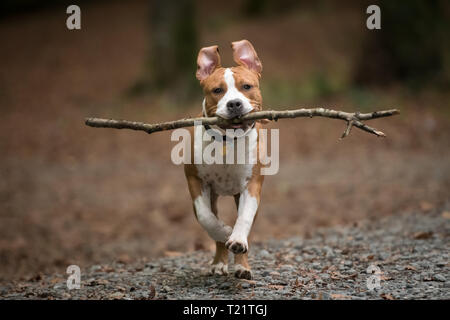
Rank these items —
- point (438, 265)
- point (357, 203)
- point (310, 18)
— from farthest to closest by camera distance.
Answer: point (310, 18), point (357, 203), point (438, 265)

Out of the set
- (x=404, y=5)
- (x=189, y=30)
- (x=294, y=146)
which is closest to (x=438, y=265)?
(x=294, y=146)

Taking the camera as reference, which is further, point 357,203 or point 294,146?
point 294,146

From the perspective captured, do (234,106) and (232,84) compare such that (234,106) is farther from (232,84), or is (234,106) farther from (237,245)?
(237,245)

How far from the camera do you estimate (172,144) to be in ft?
44.3

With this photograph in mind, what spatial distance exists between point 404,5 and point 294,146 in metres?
4.64

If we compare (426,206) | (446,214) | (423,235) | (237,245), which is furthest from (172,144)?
(237,245)

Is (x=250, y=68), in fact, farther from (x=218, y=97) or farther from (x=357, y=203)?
(x=357, y=203)

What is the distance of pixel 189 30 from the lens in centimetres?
1645

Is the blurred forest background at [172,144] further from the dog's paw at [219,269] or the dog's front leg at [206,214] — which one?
the dog's front leg at [206,214]

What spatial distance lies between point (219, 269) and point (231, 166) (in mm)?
1085

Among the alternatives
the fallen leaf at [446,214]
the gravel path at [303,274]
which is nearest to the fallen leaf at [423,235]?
the gravel path at [303,274]

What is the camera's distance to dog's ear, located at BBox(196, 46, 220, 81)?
16.3 feet

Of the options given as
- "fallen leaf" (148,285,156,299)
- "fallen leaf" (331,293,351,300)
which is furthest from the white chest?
"fallen leaf" (331,293,351,300)

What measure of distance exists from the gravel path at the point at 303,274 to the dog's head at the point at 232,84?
4.53 feet
